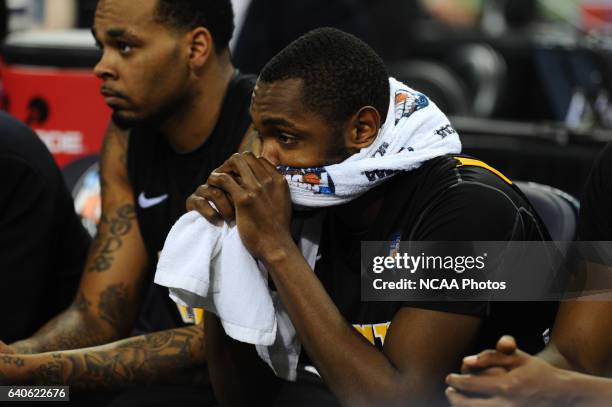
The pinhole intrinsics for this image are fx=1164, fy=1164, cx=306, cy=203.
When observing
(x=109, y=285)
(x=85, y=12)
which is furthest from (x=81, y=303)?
(x=85, y=12)

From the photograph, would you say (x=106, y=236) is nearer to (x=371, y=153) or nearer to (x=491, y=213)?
(x=371, y=153)

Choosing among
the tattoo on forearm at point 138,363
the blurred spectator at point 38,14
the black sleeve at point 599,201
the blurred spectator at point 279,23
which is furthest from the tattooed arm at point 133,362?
the blurred spectator at point 38,14

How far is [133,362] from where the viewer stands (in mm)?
2873

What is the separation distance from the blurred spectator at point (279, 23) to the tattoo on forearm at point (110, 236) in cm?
159

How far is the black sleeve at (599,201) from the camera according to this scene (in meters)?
2.31

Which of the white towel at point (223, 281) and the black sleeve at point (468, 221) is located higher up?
the black sleeve at point (468, 221)

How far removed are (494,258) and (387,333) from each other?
0.85 feet

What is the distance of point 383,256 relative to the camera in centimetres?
241

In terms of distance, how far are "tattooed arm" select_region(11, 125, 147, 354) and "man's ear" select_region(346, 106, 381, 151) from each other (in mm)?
1008

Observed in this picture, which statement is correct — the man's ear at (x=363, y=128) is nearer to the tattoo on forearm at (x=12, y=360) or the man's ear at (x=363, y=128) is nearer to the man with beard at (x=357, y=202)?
the man with beard at (x=357, y=202)

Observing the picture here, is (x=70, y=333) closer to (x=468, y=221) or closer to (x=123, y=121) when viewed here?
(x=123, y=121)

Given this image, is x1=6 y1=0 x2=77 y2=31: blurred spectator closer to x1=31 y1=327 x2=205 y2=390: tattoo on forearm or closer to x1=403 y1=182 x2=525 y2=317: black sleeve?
x1=31 y1=327 x2=205 y2=390: tattoo on forearm

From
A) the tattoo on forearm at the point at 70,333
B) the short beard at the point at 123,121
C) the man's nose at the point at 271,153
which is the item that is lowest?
the tattoo on forearm at the point at 70,333

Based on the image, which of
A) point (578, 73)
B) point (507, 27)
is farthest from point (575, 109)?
point (507, 27)
